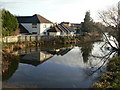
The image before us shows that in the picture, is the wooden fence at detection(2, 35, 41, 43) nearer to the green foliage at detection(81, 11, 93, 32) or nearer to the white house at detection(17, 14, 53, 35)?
the white house at detection(17, 14, 53, 35)

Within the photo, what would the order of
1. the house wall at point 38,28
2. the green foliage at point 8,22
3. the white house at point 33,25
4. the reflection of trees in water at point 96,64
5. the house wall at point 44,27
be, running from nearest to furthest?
the reflection of trees in water at point 96,64
the green foliage at point 8,22
the white house at point 33,25
the house wall at point 38,28
the house wall at point 44,27

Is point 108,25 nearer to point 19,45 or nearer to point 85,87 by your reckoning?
point 19,45

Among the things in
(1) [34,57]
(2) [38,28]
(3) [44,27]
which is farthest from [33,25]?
(1) [34,57]

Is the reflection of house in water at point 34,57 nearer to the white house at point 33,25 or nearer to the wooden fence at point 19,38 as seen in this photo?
the wooden fence at point 19,38

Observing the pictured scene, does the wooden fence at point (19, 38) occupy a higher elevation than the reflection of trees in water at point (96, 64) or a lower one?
higher

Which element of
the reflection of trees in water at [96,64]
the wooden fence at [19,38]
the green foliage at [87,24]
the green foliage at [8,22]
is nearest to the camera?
the reflection of trees in water at [96,64]

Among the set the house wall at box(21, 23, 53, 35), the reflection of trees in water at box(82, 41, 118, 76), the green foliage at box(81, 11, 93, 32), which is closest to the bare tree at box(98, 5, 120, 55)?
the reflection of trees in water at box(82, 41, 118, 76)

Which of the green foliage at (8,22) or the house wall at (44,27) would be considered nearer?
the green foliage at (8,22)

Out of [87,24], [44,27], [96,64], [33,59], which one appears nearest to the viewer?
[96,64]

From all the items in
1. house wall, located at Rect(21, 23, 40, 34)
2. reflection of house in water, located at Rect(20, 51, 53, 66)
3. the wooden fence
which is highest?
house wall, located at Rect(21, 23, 40, 34)

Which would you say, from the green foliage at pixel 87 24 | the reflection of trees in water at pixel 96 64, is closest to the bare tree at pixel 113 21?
the reflection of trees in water at pixel 96 64

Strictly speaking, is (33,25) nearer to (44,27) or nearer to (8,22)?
(44,27)

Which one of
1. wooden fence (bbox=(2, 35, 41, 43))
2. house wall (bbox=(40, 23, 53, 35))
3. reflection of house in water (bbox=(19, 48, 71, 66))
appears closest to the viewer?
reflection of house in water (bbox=(19, 48, 71, 66))

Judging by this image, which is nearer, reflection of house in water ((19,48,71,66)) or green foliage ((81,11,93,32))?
reflection of house in water ((19,48,71,66))
